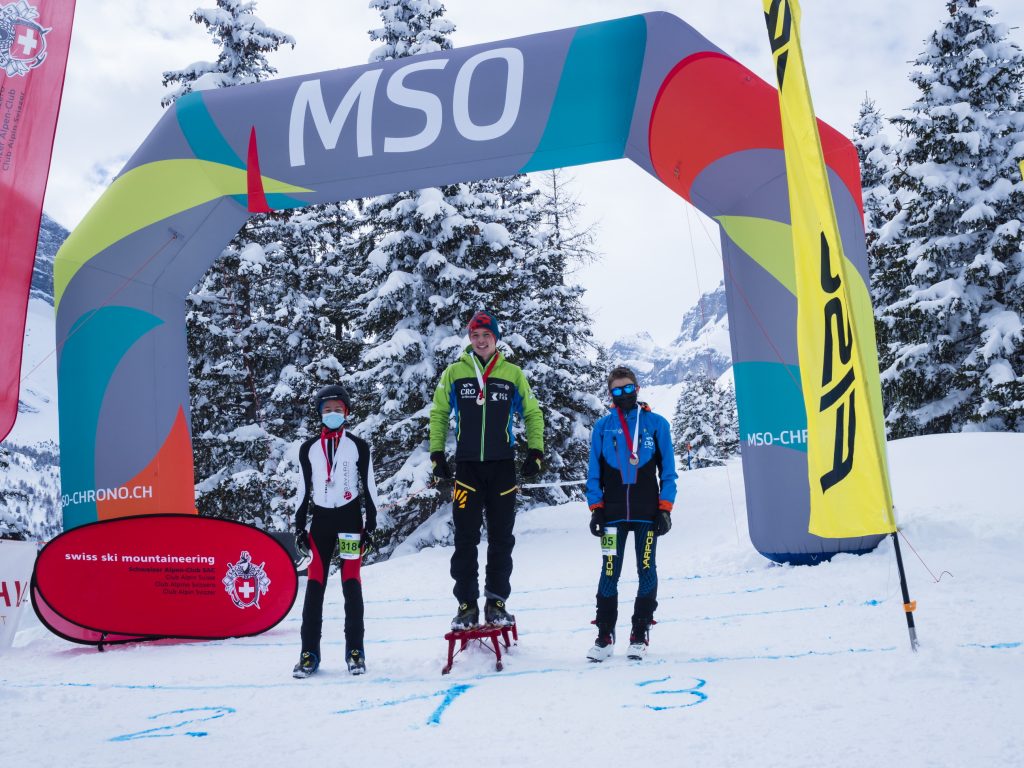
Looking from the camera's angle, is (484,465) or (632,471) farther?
(484,465)

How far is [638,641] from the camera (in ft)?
14.7

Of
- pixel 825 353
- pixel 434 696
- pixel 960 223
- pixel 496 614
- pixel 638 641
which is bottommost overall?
pixel 434 696

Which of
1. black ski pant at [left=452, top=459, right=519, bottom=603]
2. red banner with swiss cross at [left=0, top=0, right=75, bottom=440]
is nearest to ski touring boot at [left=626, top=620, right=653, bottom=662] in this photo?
black ski pant at [left=452, top=459, right=519, bottom=603]

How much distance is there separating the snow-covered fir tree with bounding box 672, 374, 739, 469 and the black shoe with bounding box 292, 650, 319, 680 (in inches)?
1414

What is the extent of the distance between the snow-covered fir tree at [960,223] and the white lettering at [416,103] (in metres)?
11.8

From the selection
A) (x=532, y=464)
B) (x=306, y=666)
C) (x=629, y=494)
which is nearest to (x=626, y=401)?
(x=629, y=494)

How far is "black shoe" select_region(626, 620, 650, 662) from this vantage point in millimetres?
4418

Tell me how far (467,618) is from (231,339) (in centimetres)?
1222

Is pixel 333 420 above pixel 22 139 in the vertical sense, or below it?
below

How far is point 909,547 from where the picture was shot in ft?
22.0

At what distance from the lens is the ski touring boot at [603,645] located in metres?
4.46

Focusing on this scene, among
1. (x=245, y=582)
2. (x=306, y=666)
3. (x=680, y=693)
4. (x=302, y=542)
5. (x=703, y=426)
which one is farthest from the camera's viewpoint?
(x=703, y=426)

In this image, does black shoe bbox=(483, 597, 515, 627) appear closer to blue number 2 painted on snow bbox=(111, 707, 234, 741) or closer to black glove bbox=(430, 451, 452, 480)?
black glove bbox=(430, 451, 452, 480)

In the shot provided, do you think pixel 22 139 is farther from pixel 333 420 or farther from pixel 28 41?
pixel 333 420
